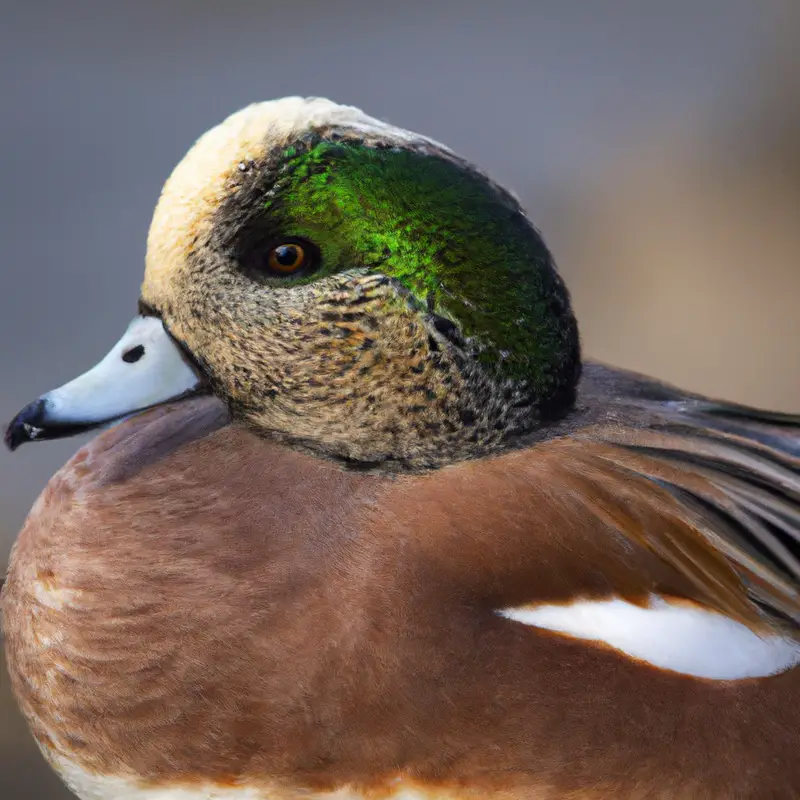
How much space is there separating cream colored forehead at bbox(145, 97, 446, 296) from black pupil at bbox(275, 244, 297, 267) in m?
0.06

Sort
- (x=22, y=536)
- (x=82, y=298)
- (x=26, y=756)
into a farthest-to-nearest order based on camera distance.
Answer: (x=82, y=298)
(x=26, y=756)
(x=22, y=536)

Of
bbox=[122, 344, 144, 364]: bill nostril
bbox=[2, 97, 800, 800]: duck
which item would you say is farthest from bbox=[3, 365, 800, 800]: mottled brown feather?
bbox=[122, 344, 144, 364]: bill nostril

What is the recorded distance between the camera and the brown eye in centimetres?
87

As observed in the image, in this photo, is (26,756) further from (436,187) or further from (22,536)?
(436,187)

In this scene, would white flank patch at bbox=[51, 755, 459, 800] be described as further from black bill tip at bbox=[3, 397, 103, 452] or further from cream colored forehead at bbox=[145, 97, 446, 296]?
cream colored forehead at bbox=[145, 97, 446, 296]

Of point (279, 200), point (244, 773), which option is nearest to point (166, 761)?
point (244, 773)

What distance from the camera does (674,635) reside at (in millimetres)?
867

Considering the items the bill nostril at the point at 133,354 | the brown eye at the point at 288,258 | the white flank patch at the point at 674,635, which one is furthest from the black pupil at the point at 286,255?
the white flank patch at the point at 674,635

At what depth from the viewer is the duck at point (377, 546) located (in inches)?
32.4

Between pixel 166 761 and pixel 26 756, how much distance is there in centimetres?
91

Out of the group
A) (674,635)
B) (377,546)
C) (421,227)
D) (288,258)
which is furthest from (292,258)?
(674,635)

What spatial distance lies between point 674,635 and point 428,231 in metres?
0.38

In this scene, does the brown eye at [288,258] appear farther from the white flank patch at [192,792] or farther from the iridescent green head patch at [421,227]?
the white flank patch at [192,792]

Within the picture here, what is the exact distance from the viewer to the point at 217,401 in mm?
1014
